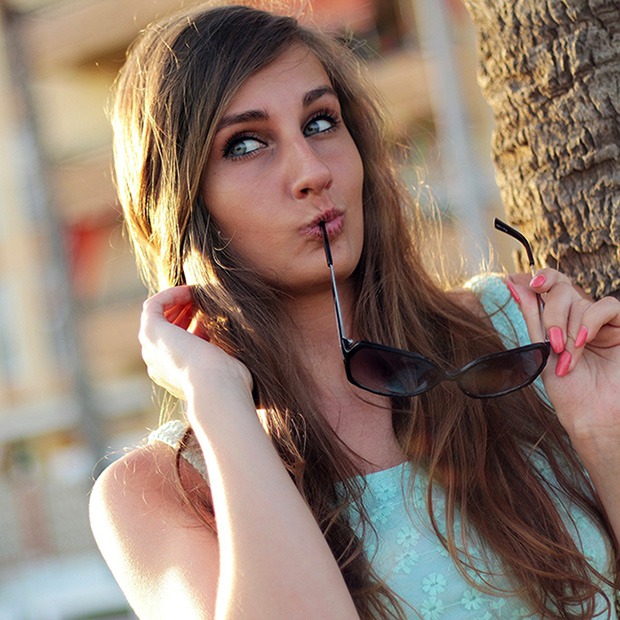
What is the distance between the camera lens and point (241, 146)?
2.57 meters

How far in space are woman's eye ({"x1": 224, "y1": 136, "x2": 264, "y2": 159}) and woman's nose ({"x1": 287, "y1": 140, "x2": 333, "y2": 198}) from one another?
11cm

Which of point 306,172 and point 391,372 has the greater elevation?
point 306,172

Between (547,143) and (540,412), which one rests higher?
(547,143)

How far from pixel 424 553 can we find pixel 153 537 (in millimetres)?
646

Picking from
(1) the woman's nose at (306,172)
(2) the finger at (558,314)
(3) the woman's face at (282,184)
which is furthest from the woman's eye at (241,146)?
(2) the finger at (558,314)

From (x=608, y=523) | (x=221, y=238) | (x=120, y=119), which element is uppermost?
(x=120, y=119)

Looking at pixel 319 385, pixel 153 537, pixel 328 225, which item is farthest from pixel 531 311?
pixel 153 537

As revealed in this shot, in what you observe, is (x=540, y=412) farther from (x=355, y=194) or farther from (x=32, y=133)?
(x=32, y=133)

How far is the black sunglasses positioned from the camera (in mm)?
2123

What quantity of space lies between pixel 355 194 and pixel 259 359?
1.69 feet

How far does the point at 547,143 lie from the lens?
2615mm

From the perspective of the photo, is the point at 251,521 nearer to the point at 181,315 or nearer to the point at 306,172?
the point at 181,315

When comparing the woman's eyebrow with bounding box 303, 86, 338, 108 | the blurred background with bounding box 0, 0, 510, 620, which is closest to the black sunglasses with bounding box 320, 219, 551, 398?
the woman's eyebrow with bounding box 303, 86, 338, 108

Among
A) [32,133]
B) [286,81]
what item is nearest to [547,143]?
[286,81]
